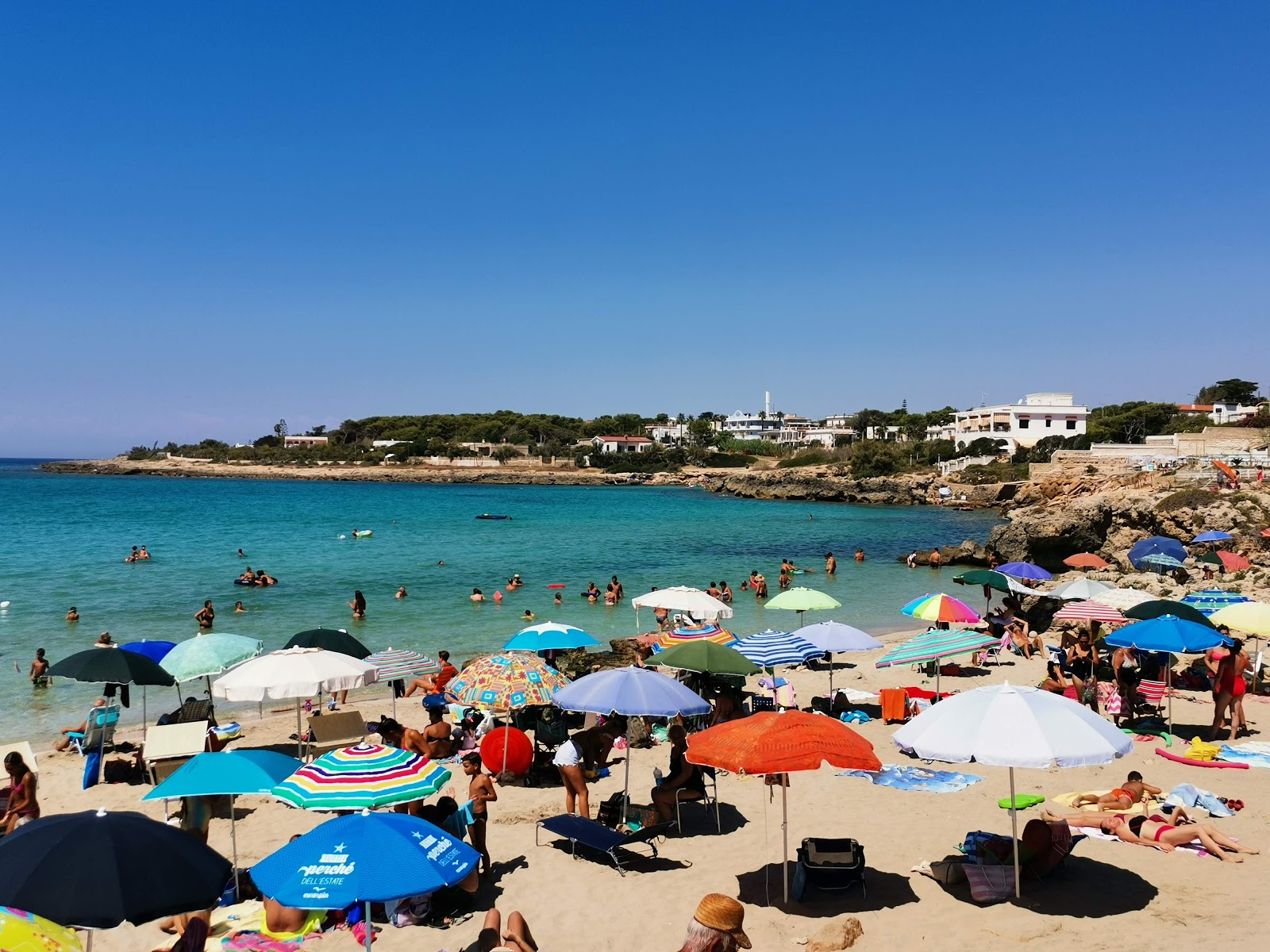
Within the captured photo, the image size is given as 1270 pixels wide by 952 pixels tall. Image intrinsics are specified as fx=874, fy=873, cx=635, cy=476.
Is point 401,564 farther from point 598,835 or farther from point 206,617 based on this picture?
point 598,835

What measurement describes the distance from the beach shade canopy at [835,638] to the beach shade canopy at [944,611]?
1471 millimetres

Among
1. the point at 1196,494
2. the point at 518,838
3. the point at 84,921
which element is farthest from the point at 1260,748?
the point at 1196,494

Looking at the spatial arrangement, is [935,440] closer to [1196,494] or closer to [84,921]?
[1196,494]

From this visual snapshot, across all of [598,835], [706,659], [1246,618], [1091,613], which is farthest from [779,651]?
[1246,618]

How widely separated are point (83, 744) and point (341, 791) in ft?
24.6

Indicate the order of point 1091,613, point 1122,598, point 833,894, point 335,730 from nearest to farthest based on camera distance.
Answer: point 833,894
point 335,730
point 1091,613
point 1122,598

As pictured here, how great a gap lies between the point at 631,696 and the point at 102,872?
469 cm

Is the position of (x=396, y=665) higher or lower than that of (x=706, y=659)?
lower

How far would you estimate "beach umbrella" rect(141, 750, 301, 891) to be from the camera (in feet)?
20.5

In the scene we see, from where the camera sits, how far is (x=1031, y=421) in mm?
91938

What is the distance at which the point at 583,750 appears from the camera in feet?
29.6

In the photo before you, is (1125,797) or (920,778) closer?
(1125,797)

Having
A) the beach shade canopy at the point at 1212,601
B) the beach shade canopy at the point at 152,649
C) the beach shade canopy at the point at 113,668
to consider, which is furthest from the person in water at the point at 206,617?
the beach shade canopy at the point at 1212,601

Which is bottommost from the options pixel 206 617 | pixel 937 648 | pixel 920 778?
pixel 206 617
